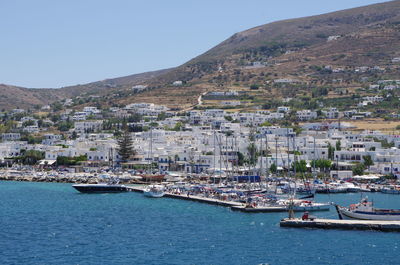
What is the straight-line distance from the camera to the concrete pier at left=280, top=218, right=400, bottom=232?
50250 mm

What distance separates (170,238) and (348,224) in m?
12.2

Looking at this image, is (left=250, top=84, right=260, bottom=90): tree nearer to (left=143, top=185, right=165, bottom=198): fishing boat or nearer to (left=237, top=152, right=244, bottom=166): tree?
(left=237, top=152, right=244, bottom=166): tree

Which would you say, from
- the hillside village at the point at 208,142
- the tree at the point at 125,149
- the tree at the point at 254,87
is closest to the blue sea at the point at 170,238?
the hillside village at the point at 208,142

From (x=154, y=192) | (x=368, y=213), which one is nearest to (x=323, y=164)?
(x=154, y=192)

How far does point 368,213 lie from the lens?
54438mm

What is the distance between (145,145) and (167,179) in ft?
82.8

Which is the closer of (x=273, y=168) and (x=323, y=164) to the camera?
(x=273, y=168)

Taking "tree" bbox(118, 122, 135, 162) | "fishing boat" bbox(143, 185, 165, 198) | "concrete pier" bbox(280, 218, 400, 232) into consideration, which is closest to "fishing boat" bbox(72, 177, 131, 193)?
"fishing boat" bbox(143, 185, 165, 198)

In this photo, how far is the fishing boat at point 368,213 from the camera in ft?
175

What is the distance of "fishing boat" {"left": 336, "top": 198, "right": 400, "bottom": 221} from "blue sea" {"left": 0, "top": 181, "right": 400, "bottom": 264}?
3322mm

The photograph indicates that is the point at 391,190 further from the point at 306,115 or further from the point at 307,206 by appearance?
the point at 306,115

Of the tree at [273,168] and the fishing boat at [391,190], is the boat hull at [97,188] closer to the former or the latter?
the tree at [273,168]

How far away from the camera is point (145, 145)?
4532 inches

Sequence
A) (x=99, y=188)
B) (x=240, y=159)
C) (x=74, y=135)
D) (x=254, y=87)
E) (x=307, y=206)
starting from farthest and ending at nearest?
(x=254, y=87)
(x=74, y=135)
(x=240, y=159)
(x=99, y=188)
(x=307, y=206)
